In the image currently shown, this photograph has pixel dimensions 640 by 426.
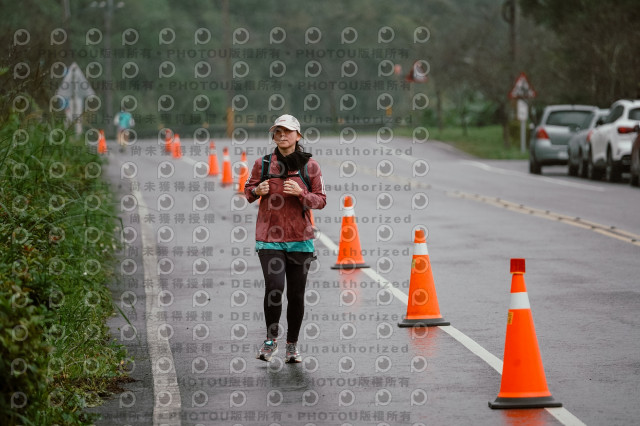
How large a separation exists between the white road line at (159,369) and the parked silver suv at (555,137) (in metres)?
21.8

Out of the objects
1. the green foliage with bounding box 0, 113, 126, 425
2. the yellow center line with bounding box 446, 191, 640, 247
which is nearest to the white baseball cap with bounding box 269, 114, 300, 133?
the green foliage with bounding box 0, 113, 126, 425

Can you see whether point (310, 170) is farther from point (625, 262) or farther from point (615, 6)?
point (615, 6)

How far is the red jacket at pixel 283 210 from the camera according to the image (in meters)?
9.32

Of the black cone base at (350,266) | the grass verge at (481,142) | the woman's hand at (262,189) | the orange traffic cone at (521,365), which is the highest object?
the woman's hand at (262,189)

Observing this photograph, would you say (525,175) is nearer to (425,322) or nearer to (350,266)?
(350,266)

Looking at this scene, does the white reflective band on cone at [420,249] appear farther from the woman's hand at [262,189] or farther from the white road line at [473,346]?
the woman's hand at [262,189]

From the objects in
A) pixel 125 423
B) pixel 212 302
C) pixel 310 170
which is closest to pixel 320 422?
pixel 125 423

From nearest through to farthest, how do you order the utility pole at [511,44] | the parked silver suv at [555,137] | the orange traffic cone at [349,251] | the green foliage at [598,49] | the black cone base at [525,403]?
the black cone base at [525,403] → the orange traffic cone at [349,251] → the parked silver suv at [555,137] → the green foliage at [598,49] → the utility pole at [511,44]

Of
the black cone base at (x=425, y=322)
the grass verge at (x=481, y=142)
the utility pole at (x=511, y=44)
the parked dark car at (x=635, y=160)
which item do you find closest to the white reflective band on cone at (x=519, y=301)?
the black cone base at (x=425, y=322)

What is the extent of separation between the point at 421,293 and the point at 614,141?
66.3 feet

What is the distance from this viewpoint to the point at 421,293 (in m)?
10.8

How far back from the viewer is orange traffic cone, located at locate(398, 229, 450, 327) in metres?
10.7

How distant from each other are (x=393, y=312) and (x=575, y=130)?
23899 mm

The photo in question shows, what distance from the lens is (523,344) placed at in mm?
7969
